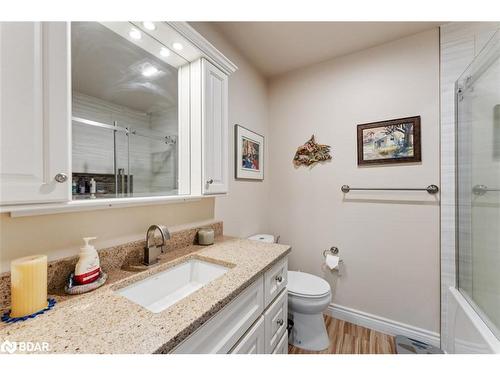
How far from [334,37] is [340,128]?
2.31 feet

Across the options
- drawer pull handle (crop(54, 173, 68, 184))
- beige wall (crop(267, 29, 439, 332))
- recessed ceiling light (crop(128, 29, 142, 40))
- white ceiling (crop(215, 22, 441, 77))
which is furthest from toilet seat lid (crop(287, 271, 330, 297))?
white ceiling (crop(215, 22, 441, 77))

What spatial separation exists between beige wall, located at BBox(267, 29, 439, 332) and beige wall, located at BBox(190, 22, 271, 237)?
0.14m

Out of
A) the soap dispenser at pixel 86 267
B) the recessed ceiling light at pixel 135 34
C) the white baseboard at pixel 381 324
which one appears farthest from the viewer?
the white baseboard at pixel 381 324

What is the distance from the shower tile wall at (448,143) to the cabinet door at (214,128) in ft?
5.17

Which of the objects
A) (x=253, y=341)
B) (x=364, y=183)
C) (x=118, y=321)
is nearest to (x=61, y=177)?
(x=118, y=321)

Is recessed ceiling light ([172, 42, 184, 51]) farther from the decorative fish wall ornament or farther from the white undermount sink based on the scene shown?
the decorative fish wall ornament

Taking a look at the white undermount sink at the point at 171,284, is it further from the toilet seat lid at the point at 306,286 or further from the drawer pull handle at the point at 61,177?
the toilet seat lid at the point at 306,286

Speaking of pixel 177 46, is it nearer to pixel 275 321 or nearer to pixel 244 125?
pixel 244 125

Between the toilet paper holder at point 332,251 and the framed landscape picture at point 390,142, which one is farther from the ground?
the framed landscape picture at point 390,142

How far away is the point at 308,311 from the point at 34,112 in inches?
66.8

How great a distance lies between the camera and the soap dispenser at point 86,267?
726 millimetres

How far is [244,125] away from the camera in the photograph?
1.81m

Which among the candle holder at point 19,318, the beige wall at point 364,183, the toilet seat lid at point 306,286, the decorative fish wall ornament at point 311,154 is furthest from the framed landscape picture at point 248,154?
the candle holder at point 19,318
